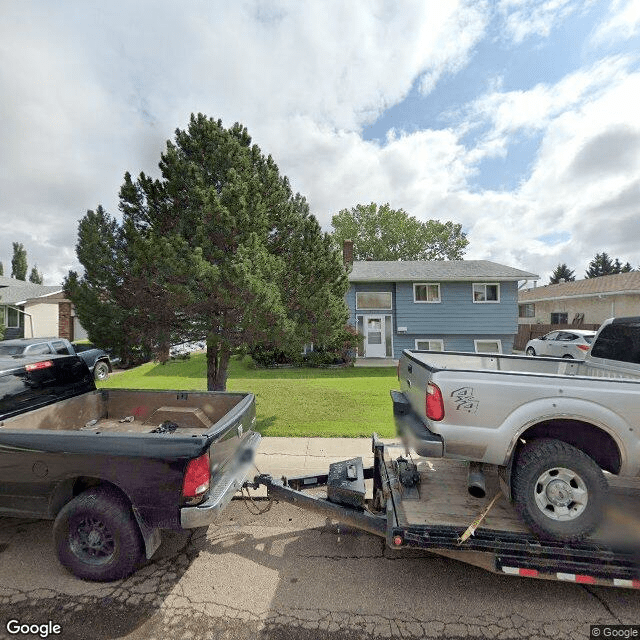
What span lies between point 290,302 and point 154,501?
18.5ft

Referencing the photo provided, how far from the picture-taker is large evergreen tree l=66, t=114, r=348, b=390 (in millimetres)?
6816

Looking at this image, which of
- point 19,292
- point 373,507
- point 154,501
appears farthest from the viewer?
point 19,292

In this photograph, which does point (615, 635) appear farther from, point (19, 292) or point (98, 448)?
point (19, 292)

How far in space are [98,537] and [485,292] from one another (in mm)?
18024

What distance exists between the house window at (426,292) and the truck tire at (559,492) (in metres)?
15.3

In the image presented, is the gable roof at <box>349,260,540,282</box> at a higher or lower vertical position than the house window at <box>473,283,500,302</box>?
higher

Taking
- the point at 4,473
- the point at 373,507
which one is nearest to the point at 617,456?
the point at 373,507

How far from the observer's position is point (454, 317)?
17.6 m

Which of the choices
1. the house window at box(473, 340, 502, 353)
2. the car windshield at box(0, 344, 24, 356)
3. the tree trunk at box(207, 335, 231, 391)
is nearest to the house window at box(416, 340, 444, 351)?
the house window at box(473, 340, 502, 353)

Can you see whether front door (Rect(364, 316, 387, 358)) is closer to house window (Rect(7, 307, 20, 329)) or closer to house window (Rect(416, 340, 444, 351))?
house window (Rect(416, 340, 444, 351))

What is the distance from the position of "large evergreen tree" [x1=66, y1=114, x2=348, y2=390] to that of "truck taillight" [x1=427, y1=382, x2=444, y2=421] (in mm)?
4304

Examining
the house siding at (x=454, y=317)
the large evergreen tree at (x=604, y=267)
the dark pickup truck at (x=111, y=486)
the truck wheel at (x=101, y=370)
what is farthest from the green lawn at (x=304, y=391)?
the large evergreen tree at (x=604, y=267)

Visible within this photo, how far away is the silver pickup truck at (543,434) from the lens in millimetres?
2852

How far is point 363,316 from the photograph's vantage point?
18078mm
